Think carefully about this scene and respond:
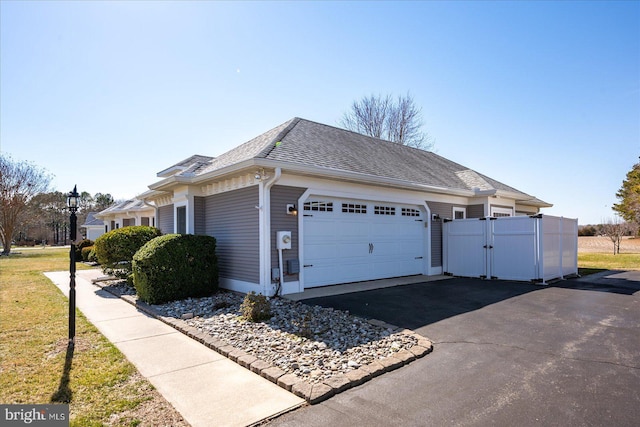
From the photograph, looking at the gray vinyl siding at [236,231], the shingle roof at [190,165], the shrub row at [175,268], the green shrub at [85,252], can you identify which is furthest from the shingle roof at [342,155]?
the green shrub at [85,252]

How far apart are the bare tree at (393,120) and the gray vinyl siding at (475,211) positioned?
13047 mm

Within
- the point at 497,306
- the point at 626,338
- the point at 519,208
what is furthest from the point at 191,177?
the point at 519,208

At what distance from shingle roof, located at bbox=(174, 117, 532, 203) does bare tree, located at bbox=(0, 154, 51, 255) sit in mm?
25181

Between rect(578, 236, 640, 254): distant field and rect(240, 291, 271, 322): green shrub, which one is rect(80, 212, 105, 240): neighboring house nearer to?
rect(240, 291, 271, 322): green shrub

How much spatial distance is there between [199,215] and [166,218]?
10.7ft

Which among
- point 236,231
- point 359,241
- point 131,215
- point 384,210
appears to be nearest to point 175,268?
point 236,231

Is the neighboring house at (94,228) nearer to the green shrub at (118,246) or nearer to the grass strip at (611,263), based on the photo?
the green shrub at (118,246)

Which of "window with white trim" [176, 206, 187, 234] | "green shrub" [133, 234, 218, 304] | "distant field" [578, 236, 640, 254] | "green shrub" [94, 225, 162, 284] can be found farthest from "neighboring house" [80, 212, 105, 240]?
"distant field" [578, 236, 640, 254]

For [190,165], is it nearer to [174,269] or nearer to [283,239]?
[174,269]

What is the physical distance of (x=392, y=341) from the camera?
4586 mm

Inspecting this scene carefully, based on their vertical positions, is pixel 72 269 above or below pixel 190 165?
below

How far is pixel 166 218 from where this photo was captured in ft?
40.2

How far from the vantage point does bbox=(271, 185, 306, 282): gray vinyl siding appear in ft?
24.8

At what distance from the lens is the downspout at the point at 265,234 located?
7.38 metres
